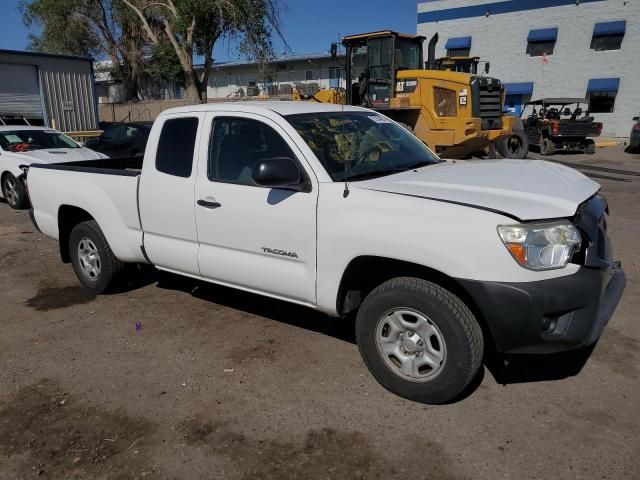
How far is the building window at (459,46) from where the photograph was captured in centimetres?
3091

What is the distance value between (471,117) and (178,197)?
10.3 metres

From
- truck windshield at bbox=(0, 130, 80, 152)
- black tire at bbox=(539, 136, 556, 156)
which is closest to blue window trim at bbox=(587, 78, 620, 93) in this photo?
black tire at bbox=(539, 136, 556, 156)

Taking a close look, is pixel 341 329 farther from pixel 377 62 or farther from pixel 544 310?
pixel 377 62

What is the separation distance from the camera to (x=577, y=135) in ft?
64.3

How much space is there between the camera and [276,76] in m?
40.8

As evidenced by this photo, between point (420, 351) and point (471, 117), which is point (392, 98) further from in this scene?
point (420, 351)

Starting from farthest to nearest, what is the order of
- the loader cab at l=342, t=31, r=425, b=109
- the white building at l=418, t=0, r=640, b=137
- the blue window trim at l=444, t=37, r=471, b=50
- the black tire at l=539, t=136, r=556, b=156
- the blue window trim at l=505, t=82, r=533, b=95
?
the blue window trim at l=444, t=37, r=471, b=50, the blue window trim at l=505, t=82, r=533, b=95, the white building at l=418, t=0, r=640, b=137, the black tire at l=539, t=136, r=556, b=156, the loader cab at l=342, t=31, r=425, b=109

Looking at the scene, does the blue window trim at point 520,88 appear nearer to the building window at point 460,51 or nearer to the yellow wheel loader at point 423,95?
the building window at point 460,51

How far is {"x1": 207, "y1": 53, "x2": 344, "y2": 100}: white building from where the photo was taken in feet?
139

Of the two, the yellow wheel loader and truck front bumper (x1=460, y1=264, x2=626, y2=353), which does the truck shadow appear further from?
the yellow wheel loader

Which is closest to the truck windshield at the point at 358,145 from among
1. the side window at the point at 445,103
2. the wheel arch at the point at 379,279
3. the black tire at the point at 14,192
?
the wheel arch at the point at 379,279

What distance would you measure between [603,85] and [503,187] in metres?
28.2

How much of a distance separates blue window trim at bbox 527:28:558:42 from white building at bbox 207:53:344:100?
49.1 ft

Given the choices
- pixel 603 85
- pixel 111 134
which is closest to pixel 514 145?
pixel 111 134
